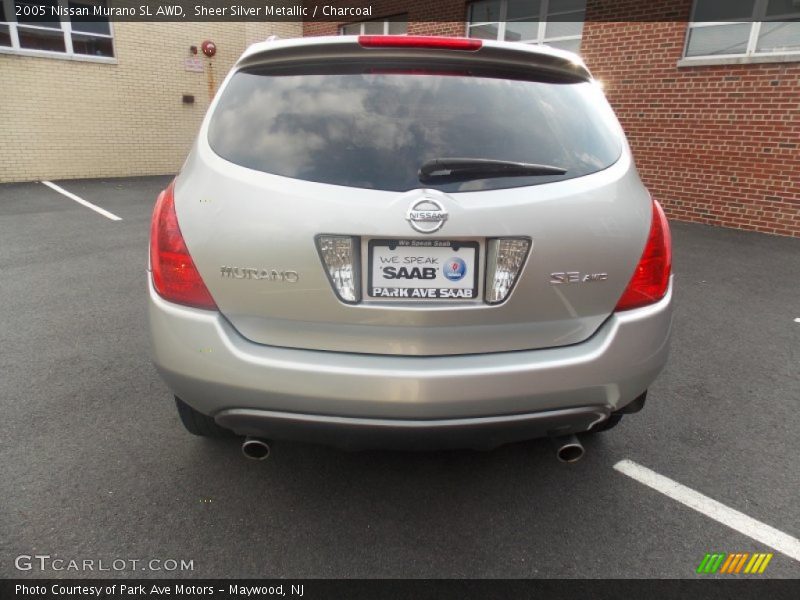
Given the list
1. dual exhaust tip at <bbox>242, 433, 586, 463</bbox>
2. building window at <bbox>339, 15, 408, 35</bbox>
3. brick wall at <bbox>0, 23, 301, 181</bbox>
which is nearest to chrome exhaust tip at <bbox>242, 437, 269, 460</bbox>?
dual exhaust tip at <bbox>242, 433, 586, 463</bbox>

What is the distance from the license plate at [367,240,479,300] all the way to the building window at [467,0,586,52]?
9.39m

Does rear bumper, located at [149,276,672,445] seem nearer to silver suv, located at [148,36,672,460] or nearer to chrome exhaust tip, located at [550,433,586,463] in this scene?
silver suv, located at [148,36,672,460]

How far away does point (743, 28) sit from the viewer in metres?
7.71

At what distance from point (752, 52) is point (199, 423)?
9.04 m

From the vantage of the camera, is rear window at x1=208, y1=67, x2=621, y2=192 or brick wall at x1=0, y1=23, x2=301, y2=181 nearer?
rear window at x1=208, y1=67, x2=621, y2=192

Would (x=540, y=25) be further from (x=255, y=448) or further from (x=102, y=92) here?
(x=255, y=448)

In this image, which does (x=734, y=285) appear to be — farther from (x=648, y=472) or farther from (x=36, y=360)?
(x=36, y=360)

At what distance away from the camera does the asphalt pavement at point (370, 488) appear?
6.23 feet

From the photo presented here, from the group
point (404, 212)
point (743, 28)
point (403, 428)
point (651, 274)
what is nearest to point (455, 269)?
point (404, 212)

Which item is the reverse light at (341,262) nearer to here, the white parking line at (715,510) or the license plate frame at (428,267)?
the license plate frame at (428,267)

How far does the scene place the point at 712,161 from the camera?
325 inches

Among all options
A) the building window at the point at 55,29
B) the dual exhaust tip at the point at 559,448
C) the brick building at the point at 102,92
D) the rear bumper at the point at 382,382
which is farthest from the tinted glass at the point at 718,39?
the building window at the point at 55,29

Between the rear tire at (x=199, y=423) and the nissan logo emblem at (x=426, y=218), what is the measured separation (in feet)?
3.85

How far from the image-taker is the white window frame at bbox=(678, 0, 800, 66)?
7352mm
